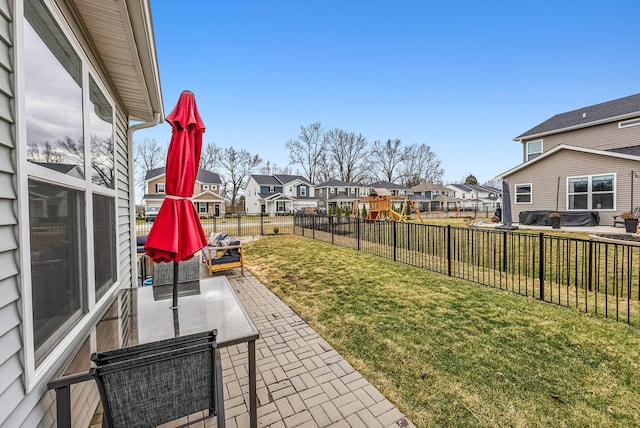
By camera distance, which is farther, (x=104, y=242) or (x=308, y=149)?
(x=308, y=149)

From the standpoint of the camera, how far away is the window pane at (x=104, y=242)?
271 cm

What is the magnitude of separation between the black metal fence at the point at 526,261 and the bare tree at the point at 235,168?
35.0 m

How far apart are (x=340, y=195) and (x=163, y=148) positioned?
1244 inches

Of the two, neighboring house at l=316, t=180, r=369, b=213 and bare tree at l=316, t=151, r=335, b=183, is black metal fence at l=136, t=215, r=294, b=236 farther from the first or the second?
bare tree at l=316, t=151, r=335, b=183

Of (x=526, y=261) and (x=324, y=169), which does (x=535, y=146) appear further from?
(x=324, y=169)

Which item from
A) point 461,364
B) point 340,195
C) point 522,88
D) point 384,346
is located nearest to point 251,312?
point 384,346

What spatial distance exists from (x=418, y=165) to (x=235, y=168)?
36.8 metres

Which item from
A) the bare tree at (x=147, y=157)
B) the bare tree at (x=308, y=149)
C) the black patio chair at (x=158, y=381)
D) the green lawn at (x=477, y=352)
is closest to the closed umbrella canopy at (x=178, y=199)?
the black patio chair at (x=158, y=381)

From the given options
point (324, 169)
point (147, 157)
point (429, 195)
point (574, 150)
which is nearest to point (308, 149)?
point (324, 169)

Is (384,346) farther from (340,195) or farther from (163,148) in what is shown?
(163,148)

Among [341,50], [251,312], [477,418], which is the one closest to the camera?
[477,418]

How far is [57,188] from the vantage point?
1877 mm

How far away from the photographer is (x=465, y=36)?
1839 cm

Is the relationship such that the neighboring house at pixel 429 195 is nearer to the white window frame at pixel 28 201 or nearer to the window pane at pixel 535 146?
the window pane at pixel 535 146
